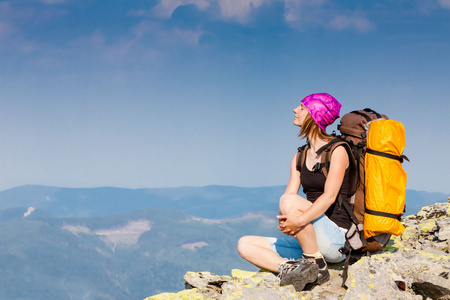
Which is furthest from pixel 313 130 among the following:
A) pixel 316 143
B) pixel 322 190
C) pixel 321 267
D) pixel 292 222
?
pixel 321 267

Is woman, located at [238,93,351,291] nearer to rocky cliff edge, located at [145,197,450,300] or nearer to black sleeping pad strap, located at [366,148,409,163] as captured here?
rocky cliff edge, located at [145,197,450,300]

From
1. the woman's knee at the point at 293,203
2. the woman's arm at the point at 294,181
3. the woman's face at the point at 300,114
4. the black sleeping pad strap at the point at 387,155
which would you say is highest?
the woman's face at the point at 300,114

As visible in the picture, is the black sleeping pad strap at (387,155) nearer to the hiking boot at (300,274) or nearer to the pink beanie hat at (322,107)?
the pink beanie hat at (322,107)

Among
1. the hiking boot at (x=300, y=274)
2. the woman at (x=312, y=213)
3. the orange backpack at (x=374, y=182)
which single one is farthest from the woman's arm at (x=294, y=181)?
the hiking boot at (x=300, y=274)

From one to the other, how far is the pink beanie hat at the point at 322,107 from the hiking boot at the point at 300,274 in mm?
2197

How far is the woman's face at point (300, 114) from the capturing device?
20.6 ft

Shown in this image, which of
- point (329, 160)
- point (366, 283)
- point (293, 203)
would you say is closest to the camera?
point (366, 283)

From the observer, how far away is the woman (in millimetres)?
5844

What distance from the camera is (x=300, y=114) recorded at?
248 inches

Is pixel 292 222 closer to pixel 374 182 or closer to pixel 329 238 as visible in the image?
pixel 329 238

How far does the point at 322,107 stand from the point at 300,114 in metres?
0.39

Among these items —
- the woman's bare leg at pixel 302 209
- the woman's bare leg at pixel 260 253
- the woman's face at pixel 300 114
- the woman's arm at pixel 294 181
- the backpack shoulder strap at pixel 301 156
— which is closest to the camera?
the woman's bare leg at pixel 302 209

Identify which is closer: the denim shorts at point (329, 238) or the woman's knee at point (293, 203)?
the woman's knee at point (293, 203)

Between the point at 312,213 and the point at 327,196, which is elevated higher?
the point at 327,196
